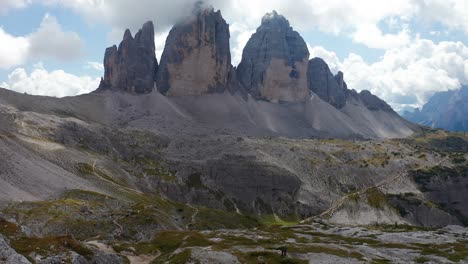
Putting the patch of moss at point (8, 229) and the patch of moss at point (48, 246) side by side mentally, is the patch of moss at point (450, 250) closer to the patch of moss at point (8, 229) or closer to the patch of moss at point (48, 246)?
the patch of moss at point (48, 246)

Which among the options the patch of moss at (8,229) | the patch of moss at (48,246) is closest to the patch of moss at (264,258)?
the patch of moss at (48,246)

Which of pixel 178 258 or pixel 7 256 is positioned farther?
pixel 178 258

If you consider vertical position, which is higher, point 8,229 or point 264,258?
point 8,229

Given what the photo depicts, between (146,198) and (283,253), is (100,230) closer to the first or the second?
(283,253)

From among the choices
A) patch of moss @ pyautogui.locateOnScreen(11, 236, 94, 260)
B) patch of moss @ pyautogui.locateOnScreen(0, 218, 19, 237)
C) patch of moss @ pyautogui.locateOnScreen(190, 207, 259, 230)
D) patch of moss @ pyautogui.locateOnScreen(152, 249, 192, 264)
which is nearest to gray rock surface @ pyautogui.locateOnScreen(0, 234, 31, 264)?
patch of moss @ pyautogui.locateOnScreen(11, 236, 94, 260)

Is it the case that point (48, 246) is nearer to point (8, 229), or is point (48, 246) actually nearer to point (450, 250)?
point (8, 229)

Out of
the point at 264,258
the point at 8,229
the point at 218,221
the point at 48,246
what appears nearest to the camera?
the point at 48,246

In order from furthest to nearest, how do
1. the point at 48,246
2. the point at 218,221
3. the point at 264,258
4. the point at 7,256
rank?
the point at 218,221 → the point at 264,258 → the point at 48,246 → the point at 7,256

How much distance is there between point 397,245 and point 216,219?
7077 cm

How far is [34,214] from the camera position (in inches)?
4665

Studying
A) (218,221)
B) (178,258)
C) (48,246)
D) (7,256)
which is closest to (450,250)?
(178,258)

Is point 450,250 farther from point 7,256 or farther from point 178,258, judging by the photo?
point 7,256

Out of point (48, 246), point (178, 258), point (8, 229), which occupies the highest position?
point (48, 246)

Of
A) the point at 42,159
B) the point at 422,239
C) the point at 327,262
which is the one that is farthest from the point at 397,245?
the point at 42,159
